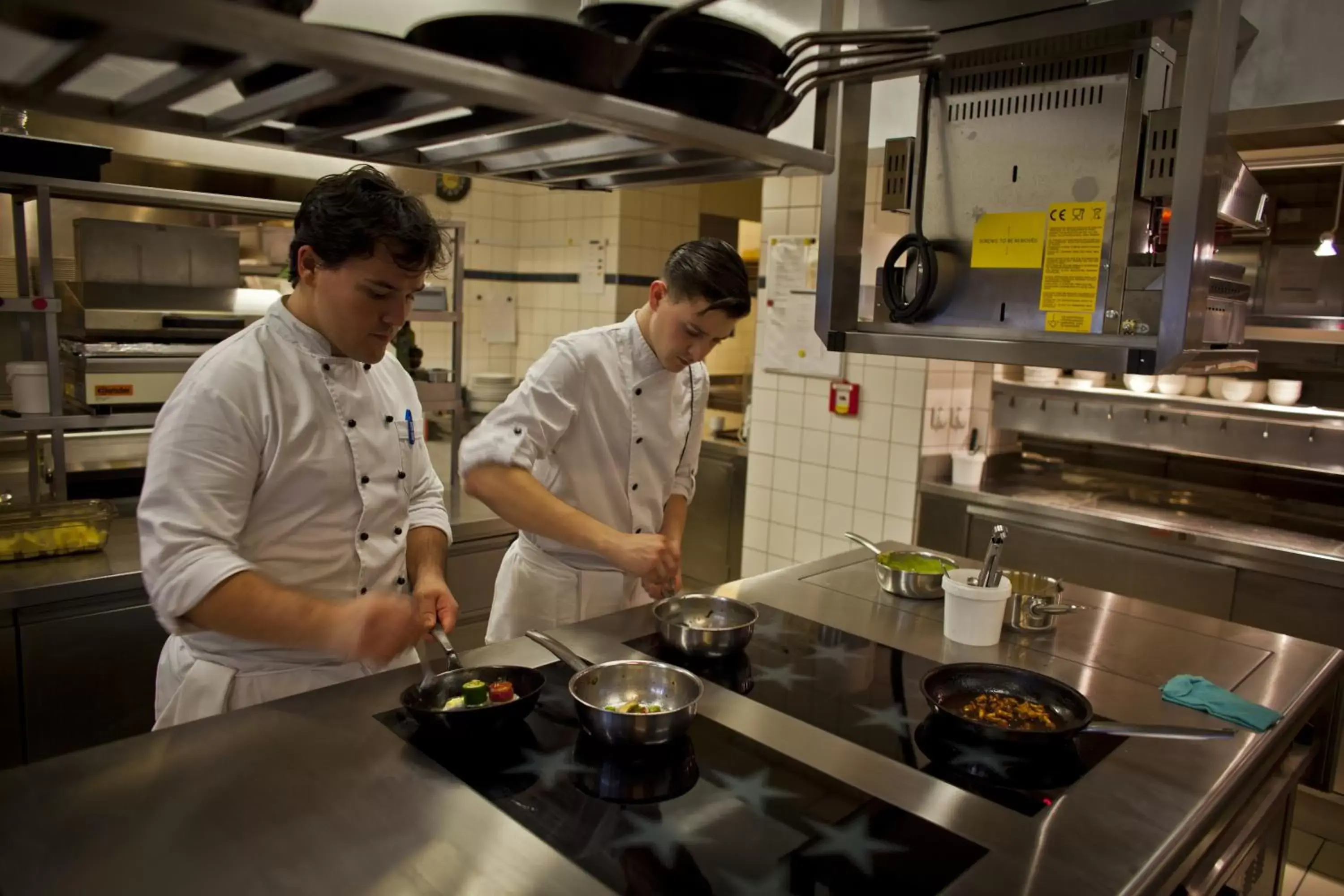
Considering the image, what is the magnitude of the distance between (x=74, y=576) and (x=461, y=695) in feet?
5.53

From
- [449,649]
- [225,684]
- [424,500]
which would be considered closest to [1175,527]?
[424,500]

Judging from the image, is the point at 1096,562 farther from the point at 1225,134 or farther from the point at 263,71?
the point at 263,71

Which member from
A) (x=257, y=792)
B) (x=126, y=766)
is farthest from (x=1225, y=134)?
(x=126, y=766)

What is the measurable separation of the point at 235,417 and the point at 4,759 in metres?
1.68

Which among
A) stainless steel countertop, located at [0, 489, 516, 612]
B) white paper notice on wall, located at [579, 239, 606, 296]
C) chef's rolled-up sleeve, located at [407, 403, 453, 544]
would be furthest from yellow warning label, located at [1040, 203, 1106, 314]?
white paper notice on wall, located at [579, 239, 606, 296]

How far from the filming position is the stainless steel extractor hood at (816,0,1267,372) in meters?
1.61

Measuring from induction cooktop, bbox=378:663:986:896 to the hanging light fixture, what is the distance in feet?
11.3

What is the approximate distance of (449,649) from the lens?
5.16 ft

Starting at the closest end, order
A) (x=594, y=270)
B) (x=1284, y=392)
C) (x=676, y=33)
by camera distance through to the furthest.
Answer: (x=676, y=33)
(x=1284, y=392)
(x=594, y=270)

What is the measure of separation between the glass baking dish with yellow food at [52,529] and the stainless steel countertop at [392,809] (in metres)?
1.70

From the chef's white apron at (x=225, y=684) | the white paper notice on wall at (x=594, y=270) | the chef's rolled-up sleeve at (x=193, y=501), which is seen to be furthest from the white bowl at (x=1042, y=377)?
the chef's rolled-up sleeve at (x=193, y=501)

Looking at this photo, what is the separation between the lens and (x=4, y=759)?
8.16 ft

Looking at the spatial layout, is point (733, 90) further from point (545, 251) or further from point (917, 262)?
point (545, 251)

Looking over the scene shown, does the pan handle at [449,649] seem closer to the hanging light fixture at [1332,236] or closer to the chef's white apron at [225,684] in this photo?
the chef's white apron at [225,684]
